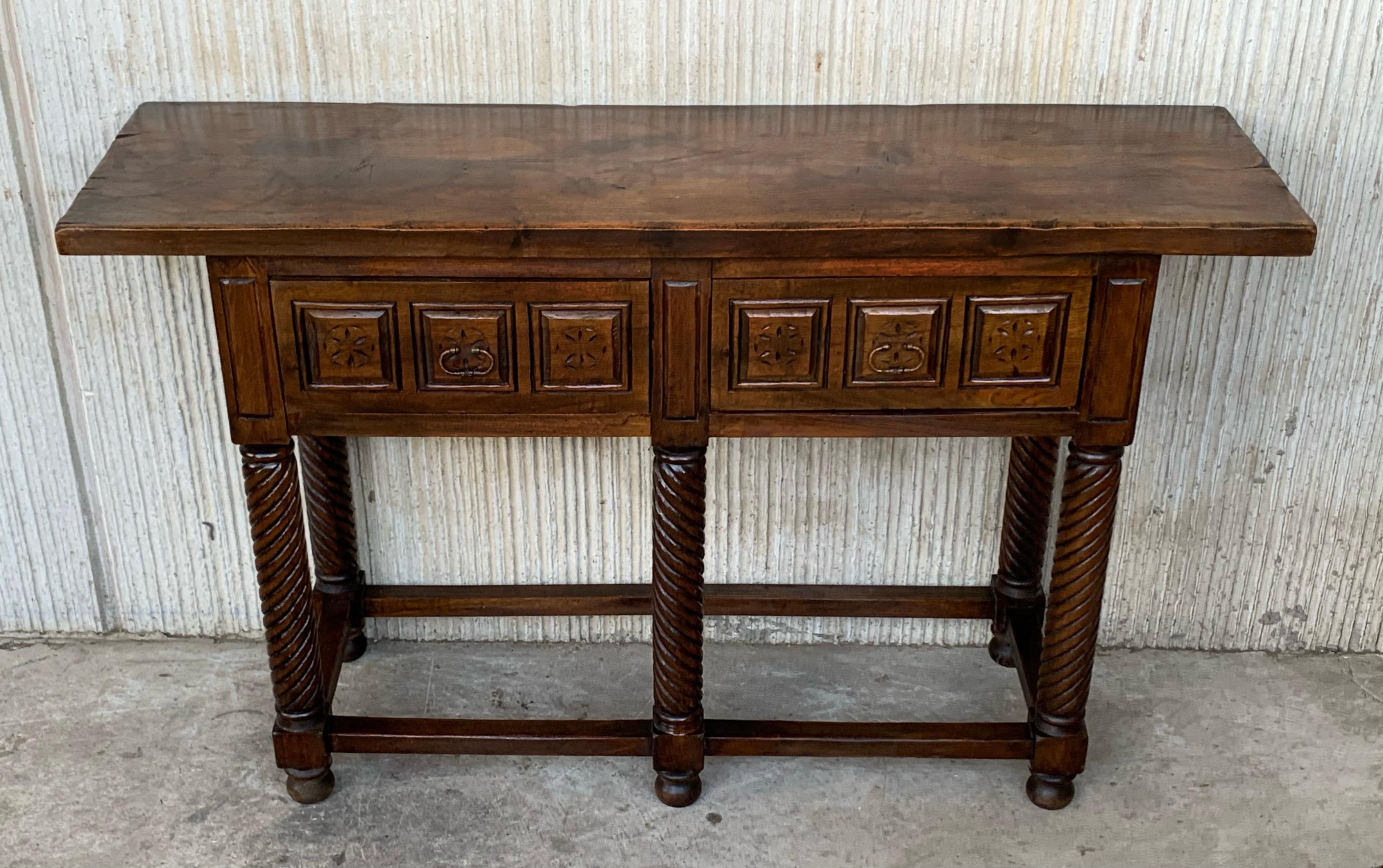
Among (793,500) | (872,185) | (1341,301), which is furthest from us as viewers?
(793,500)

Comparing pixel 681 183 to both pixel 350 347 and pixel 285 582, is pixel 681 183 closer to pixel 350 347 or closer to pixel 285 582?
pixel 350 347

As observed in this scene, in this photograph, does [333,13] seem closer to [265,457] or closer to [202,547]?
[265,457]

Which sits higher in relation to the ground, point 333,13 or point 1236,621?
point 333,13

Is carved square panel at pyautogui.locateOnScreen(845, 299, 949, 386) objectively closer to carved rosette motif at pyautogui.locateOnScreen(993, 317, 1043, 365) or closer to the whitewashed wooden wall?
carved rosette motif at pyautogui.locateOnScreen(993, 317, 1043, 365)

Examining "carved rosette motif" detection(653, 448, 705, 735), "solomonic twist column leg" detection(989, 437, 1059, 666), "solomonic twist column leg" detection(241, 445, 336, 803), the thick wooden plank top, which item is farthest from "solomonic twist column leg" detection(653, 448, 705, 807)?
"solomonic twist column leg" detection(989, 437, 1059, 666)

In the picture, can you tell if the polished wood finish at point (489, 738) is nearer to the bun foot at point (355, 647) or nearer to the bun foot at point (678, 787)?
the bun foot at point (678, 787)

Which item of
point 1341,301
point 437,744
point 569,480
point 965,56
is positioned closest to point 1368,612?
point 1341,301

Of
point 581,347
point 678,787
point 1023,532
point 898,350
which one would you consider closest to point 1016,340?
point 898,350

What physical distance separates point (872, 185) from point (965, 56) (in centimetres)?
49

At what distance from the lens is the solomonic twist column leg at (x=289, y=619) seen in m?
2.06

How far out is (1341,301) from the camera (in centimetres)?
245

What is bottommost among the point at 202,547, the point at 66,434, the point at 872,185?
the point at 202,547

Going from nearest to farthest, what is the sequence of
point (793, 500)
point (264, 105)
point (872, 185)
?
point (872, 185), point (264, 105), point (793, 500)

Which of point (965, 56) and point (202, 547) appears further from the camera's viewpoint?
point (202, 547)
